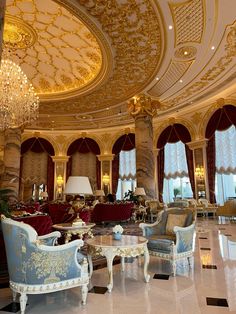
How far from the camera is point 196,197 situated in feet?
38.1

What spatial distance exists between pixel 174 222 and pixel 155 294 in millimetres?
1600

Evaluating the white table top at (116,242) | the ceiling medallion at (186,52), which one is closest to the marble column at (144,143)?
the ceiling medallion at (186,52)

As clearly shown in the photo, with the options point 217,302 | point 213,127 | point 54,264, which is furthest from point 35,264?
point 213,127

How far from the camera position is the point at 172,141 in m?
13.0

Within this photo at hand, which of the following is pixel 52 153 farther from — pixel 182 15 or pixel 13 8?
pixel 182 15

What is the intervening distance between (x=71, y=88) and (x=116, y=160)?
19.5 ft

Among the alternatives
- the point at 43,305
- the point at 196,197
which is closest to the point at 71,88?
the point at 196,197

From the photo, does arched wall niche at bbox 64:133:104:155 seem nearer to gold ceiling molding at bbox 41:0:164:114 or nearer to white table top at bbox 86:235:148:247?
gold ceiling molding at bbox 41:0:164:114

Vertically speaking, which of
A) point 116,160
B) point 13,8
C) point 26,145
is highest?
point 13,8

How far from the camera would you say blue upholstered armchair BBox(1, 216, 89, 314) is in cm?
234

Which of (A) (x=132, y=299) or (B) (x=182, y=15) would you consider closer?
(A) (x=132, y=299)

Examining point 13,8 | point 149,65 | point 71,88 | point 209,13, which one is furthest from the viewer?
point 71,88

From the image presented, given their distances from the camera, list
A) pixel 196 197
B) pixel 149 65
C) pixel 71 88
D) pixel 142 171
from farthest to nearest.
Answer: pixel 196 197 < pixel 71 88 < pixel 142 171 < pixel 149 65

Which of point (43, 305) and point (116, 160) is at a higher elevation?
point (116, 160)
